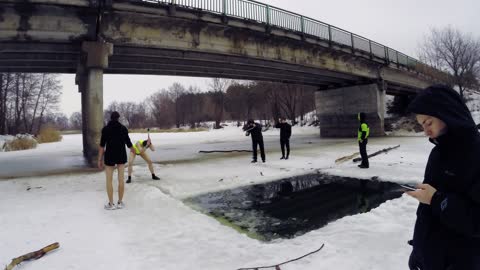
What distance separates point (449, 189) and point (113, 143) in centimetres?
557

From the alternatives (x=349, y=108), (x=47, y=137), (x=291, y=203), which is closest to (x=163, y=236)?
(x=291, y=203)

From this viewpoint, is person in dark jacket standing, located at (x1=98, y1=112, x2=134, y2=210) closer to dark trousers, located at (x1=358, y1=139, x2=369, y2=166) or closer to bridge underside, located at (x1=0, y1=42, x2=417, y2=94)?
dark trousers, located at (x1=358, y1=139, x2=369, y2=166)

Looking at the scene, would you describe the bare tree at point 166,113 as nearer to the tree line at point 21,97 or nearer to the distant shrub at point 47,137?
the tree line at point 21,97

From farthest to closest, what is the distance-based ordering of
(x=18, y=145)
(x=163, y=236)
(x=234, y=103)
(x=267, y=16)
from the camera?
(x=234, y=103) → (x=18, y=145) → (x=267, y=16) → (x=163, y=236)

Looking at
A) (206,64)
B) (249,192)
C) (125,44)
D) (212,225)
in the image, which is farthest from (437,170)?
(206,64)

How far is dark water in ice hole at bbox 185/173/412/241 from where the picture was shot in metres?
4.62

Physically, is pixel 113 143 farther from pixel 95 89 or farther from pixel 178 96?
pixel 178 96

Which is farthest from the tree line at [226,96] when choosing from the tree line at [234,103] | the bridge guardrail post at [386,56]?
the bridge guardrail post at [386,56]

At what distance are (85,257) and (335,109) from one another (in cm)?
2565

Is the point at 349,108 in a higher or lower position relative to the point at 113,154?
higher

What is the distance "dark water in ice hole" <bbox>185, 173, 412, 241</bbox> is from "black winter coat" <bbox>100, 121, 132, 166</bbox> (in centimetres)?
167

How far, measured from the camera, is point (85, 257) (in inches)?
141

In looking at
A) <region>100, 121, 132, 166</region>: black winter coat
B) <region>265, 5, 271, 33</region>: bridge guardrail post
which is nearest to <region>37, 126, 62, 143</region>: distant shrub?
<region>265, 5, 271, 33</region>: bridge guardrail post

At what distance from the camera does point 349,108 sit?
2572 centimetres
